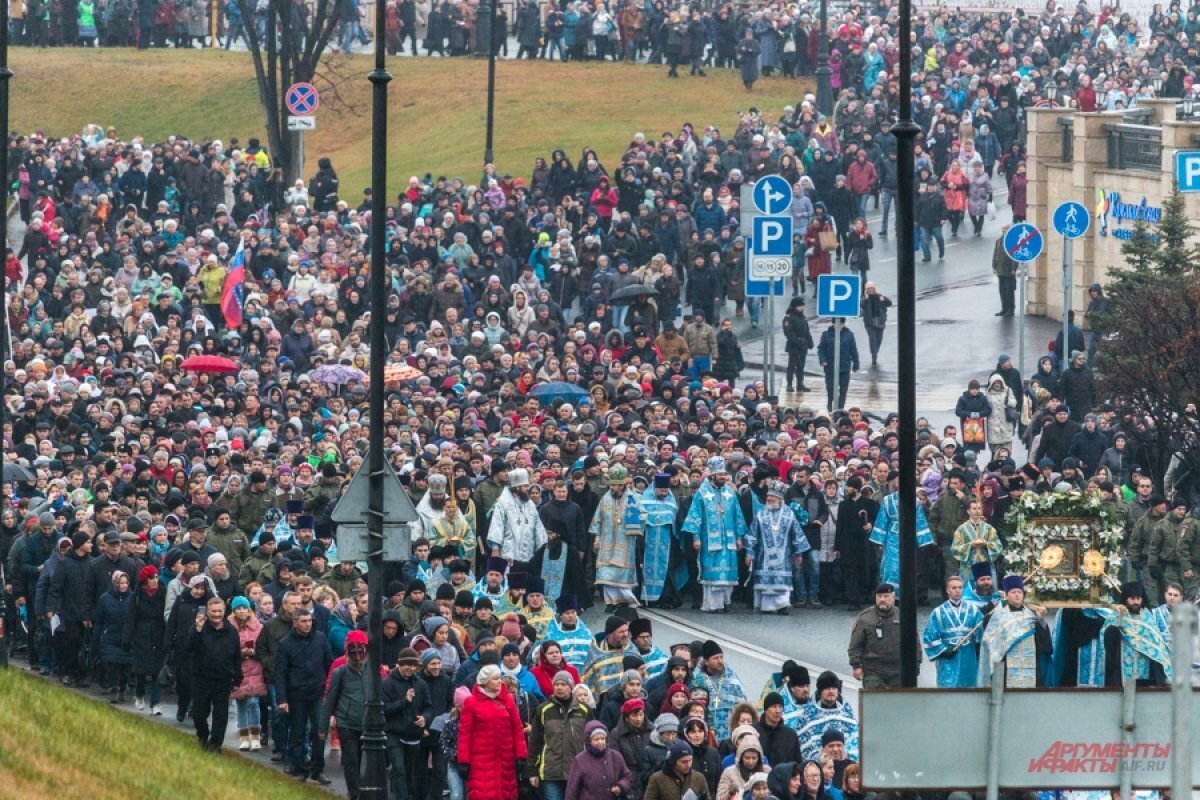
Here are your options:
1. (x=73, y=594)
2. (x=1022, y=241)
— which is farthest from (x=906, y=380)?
(x=1022, y=241)

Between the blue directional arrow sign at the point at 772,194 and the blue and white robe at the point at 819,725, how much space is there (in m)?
12.7

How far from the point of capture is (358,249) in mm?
40125

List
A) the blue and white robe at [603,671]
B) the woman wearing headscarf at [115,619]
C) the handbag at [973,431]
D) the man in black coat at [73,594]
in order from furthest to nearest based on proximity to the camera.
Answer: the handbag at [973,431]
the man in black coat at [73,594]
the woman wearing headscarf at [115,619]
the blue and white robe at [603,671]

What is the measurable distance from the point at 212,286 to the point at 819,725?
69.5 feet

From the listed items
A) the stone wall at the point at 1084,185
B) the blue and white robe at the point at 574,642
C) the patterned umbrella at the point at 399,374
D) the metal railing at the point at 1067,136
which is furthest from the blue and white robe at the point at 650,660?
the metal railing at the point at 1067,136

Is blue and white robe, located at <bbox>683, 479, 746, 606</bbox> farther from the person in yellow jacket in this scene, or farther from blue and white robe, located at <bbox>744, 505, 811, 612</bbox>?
the person in yellow jacket

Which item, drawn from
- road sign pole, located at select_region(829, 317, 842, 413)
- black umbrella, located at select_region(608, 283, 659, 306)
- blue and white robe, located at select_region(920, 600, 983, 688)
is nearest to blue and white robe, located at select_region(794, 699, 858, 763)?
blue and white robe, located at select_region(920, 600, 983, 688)

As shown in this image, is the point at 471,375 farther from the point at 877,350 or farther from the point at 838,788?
the point at 838,788

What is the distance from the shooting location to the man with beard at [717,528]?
25984 mm

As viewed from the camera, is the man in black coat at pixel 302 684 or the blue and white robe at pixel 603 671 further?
the man in black coat at pixel 302 684

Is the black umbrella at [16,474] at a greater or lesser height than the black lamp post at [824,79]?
lesser

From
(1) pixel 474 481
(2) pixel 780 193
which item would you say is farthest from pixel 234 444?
(2) pixel 780 193

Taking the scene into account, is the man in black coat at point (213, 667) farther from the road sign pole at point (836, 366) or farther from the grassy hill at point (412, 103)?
the grassy hill at point (412, 103)

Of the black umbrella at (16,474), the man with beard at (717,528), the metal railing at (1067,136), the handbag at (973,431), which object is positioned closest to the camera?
the black umbrella at (16,474)
